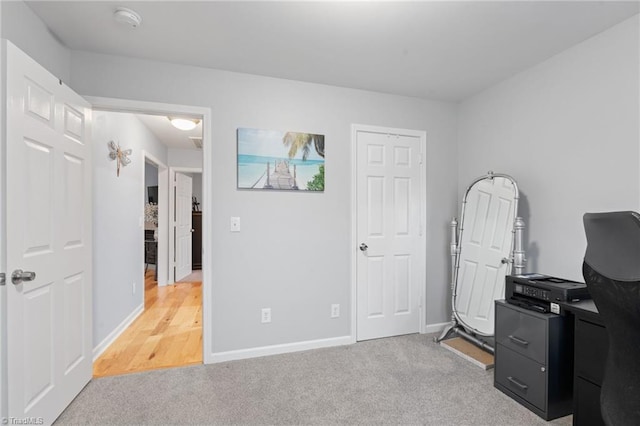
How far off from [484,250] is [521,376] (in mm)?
1098

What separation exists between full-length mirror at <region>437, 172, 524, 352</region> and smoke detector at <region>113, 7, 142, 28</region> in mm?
2942

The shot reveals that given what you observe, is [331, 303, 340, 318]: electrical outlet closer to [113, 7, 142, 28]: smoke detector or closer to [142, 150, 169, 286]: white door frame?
[113, 7, 142, 28]: smoke detector

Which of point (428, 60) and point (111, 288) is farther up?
point (428, 60)

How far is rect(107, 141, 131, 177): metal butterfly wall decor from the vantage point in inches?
124

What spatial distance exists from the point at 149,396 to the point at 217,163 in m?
1.77

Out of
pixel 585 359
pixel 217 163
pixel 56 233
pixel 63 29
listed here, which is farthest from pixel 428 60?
pixel 56 233

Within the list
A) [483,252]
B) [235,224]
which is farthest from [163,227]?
[483,252]

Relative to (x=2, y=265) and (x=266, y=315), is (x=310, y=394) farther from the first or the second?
(x=2, y=265)

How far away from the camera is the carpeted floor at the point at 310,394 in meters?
1.93

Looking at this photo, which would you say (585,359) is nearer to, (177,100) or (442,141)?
(442,141)

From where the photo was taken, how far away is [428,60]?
2531 mm

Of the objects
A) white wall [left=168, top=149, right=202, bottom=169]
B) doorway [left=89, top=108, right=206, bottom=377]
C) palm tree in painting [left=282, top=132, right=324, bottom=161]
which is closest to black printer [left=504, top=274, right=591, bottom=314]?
palm tree in painting [left=282, top=132, right=324, bottom=161]

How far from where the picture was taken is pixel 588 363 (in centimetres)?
173

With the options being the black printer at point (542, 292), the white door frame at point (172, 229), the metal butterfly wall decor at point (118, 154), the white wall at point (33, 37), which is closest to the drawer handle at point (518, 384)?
the black printer at point (542, 292)
